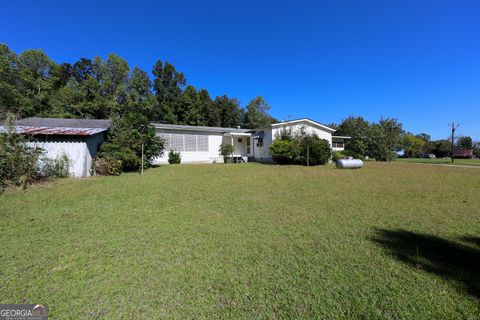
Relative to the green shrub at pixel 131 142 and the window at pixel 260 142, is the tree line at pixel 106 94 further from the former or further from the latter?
the window at pixel 260 142

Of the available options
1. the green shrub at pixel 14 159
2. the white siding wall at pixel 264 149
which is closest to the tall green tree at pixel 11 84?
the green shrub at pixel 14 159

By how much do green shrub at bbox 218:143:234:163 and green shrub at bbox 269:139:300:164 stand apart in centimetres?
438

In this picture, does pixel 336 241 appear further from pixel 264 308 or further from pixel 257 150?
pixel 257 150

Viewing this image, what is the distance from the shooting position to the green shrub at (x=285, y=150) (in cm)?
1789

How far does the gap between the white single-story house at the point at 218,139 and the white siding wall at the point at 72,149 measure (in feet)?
24.5

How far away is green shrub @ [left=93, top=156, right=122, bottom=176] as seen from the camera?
10.7 metres

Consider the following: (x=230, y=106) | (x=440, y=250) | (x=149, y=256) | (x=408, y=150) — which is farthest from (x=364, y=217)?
(x=408, y=150)

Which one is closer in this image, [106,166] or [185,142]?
[106,166]

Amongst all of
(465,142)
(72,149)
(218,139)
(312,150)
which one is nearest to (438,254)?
(72,149)

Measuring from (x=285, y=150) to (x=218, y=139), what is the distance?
724cm

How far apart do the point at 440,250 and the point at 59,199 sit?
914cm

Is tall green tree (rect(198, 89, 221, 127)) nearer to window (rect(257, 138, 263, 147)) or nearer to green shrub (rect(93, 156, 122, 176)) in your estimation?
window (rect(257, 138, 263, 147))

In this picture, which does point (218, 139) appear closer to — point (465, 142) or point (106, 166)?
point (106, 166)

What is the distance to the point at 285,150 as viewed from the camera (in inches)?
705
